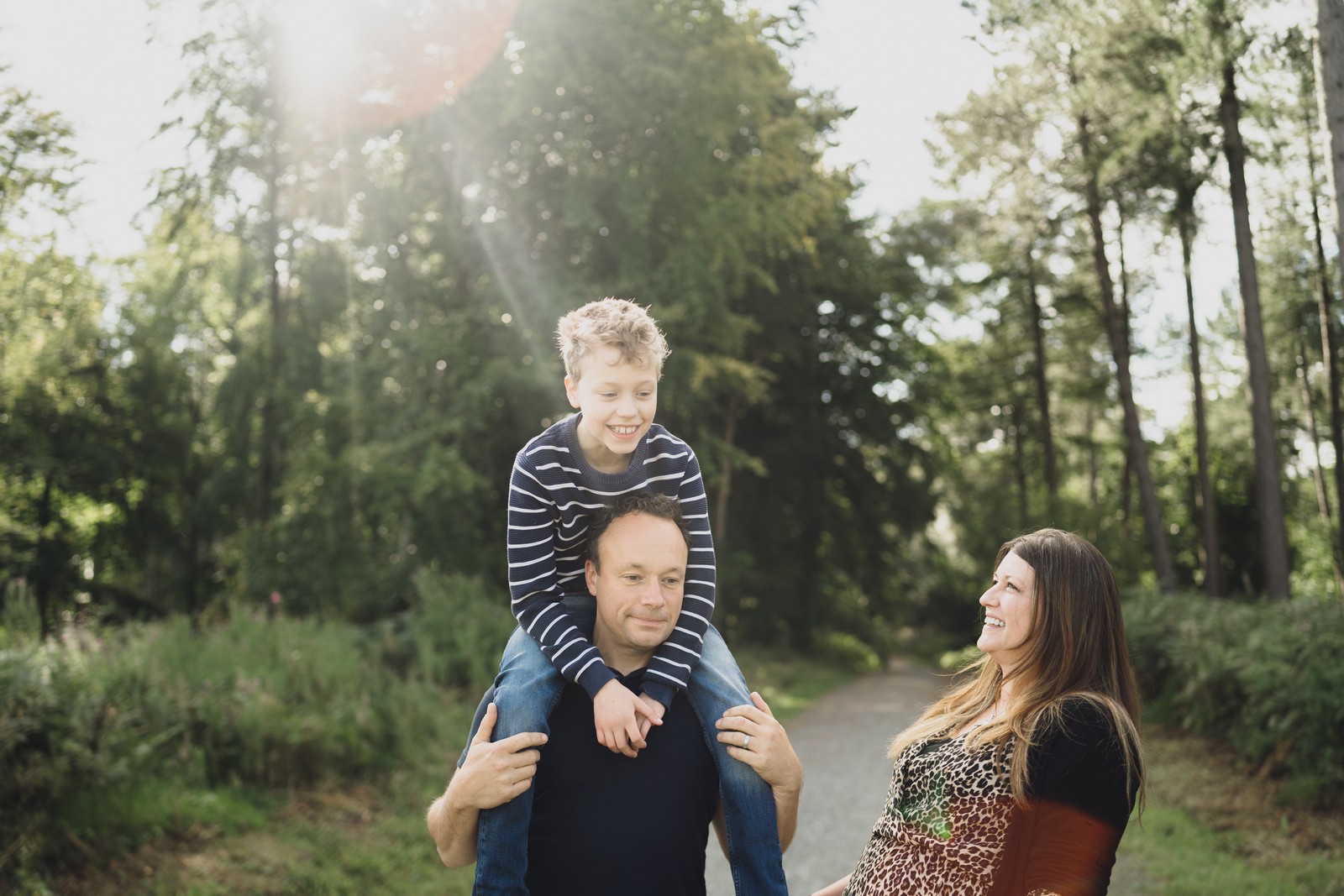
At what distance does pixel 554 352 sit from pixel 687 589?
12.2 meters

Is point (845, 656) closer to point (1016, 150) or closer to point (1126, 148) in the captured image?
point (1016, 150)

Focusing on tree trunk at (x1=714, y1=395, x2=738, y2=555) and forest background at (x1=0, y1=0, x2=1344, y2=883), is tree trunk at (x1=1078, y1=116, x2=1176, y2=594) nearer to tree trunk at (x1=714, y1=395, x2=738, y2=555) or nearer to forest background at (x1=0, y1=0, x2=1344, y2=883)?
forest background at (x1=0, y1=0, x2=1344, y2=883)

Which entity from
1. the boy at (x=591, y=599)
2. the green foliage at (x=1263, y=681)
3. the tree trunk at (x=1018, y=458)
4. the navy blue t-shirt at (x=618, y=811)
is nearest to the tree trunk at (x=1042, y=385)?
the tree trunk at (x=1018, y=458)

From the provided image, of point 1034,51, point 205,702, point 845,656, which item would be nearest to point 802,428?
point 845,656

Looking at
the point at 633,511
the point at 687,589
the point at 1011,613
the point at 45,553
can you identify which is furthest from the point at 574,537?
the point at 45,553

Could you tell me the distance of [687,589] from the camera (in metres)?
3.01

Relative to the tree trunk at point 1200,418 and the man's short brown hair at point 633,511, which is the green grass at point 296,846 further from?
the tree trunk at point 1200,418

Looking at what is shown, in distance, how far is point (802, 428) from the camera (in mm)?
26328

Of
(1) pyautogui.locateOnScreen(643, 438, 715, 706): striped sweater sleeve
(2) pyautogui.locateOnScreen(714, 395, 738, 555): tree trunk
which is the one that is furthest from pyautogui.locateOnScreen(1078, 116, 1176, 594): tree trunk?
(1) pyautogui.locateOnScreen(643, 438, 715, 706): striped sweater sleeve

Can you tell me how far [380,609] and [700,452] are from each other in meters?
5.98

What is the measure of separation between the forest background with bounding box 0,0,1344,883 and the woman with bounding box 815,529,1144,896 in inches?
186

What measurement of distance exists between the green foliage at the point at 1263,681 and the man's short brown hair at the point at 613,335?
7602 mm

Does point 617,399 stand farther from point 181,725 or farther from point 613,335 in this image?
point 181,725

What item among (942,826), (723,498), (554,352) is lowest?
(942,826)
